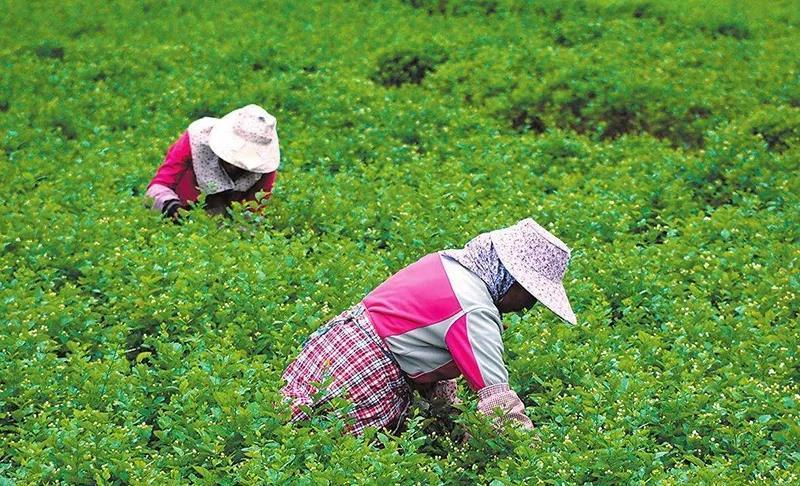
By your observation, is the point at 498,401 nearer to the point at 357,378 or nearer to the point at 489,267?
the point at 489,267

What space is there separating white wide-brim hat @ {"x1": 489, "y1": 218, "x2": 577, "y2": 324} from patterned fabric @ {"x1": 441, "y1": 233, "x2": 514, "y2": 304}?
0.04 m

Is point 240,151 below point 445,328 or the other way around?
below

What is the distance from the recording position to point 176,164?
720 centimetres

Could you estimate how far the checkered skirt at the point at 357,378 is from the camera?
4.78 meters

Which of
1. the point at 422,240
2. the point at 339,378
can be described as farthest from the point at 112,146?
the point at 339,378

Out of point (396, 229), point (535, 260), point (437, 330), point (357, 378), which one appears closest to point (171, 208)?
point (396, 229)

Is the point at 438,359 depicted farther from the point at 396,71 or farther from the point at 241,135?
the point at 396,71

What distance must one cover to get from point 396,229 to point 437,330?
2683 millimetres

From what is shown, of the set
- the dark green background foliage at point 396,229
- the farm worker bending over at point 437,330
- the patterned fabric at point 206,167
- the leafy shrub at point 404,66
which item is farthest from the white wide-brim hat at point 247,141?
the leafy shrub at point 404,66

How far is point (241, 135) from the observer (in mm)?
6930

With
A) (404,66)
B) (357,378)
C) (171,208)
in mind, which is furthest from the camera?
(404,66)

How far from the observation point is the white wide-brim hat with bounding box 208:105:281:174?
6.86m

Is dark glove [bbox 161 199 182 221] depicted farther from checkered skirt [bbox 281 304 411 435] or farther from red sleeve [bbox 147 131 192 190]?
checkered skirt [bbox 281 304 411 435]

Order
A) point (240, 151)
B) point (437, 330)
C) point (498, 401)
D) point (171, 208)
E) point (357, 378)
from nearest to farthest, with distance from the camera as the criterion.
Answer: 1. point (498, 401)
2. point (437, 330)
3. point (357, 378)
4. point (240, 151)
5. point (171, 208)
